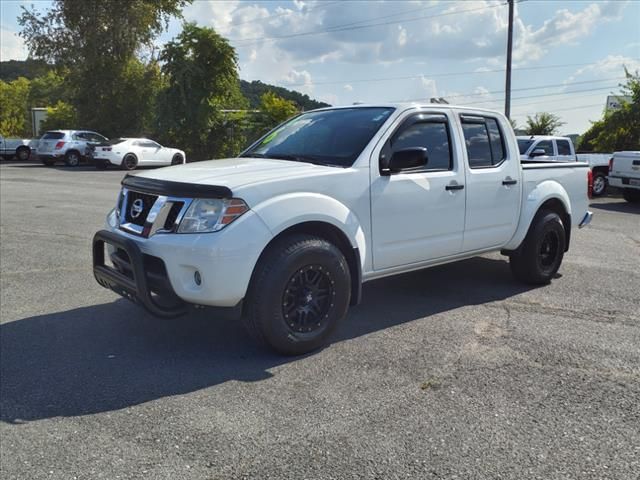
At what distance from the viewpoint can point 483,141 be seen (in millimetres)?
5699

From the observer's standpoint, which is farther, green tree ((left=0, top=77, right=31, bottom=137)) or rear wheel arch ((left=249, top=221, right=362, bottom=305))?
green tree ((left=0, top=77, right=31, bottom=137))

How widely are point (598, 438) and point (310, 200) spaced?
2300 millimetres

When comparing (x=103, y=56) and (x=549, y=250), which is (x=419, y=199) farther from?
(x=103, y=56)

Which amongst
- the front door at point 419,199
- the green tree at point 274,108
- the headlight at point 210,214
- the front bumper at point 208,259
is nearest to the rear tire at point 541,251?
the front door at point 419,199

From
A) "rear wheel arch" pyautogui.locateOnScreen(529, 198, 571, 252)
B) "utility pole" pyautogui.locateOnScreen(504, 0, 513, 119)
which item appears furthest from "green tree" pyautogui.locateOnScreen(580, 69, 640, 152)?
"rear wheel arch" pyautogui.locateOnScreen(529, 198, 571, 252)

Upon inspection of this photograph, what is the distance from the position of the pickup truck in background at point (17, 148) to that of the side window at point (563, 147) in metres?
26.7

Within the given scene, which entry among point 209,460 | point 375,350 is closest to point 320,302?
point 375,350

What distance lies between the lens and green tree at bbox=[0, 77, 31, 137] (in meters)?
56.9

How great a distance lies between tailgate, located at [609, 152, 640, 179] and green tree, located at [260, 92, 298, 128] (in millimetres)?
16569

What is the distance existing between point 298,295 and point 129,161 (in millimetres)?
23823

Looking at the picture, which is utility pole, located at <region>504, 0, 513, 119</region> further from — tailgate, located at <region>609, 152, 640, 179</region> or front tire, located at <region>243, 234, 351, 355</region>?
front tire, located at <region>243, 234, 351, 355</region>

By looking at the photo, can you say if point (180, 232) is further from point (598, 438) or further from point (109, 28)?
point (109, 28)

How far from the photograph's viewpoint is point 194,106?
2877cm

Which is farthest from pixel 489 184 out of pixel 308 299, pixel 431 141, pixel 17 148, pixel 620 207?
pixel 17 148
